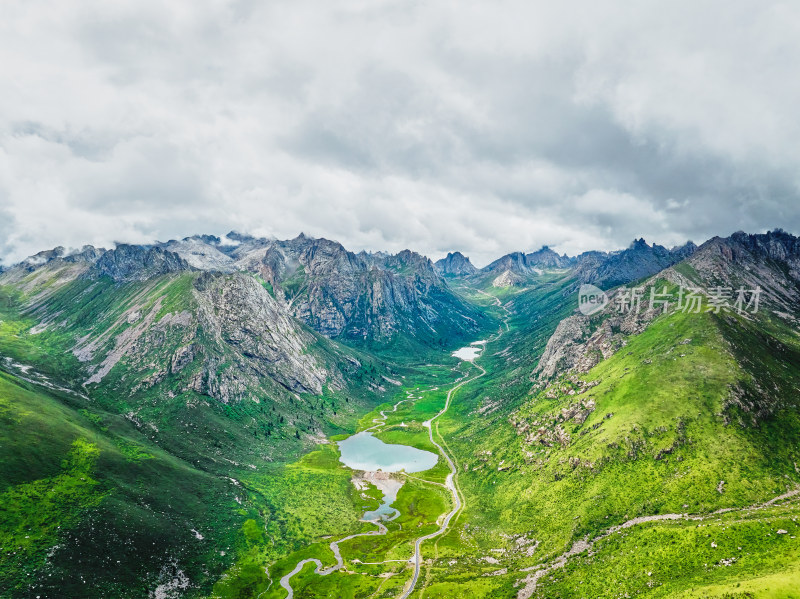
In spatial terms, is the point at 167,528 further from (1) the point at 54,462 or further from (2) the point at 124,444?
(2) the point at 124,444

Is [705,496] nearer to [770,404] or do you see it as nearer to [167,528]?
[770,404]

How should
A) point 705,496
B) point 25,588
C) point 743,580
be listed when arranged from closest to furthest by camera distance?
point 743,580 < point 25,588 < point 705,496

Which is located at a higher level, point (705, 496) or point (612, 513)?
point (705, 496)

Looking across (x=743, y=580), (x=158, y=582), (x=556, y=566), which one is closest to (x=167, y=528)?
(x=158, y=582)

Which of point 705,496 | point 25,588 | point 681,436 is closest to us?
point 25,588

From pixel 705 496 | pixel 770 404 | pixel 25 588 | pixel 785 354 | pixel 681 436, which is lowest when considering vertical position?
pixel 25 588

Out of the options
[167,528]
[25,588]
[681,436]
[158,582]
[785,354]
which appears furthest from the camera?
[785,354]

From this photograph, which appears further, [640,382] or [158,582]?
[640,382]

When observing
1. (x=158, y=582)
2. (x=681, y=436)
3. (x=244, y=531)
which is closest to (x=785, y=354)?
(x=681, y=436)

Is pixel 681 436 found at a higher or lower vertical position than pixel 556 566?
higher
